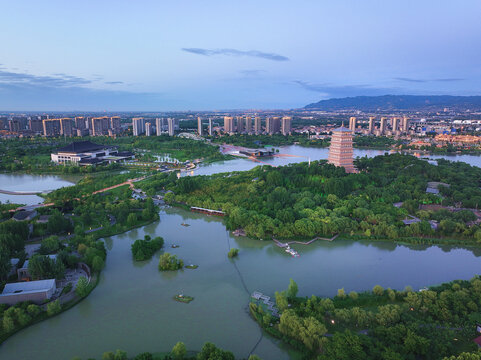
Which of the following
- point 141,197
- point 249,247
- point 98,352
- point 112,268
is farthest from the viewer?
point 141,197

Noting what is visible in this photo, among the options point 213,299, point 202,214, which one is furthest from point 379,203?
point 213,299

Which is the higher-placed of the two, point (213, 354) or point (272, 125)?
point (272, 125)

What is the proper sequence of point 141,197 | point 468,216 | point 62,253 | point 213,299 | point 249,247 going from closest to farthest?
point 213,299, point 62,253, point 249,247, point 468,216, point 141,197

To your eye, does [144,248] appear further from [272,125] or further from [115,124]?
[115,124]

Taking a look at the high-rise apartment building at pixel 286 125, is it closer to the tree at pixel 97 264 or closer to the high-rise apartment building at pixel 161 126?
the high-rise apartment building at pixel 161 126

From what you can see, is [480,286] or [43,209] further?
[43,209]

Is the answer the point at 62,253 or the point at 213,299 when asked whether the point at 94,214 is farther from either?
the point at 213,299

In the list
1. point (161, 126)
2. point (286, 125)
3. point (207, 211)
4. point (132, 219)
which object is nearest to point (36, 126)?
point (161, 126)
